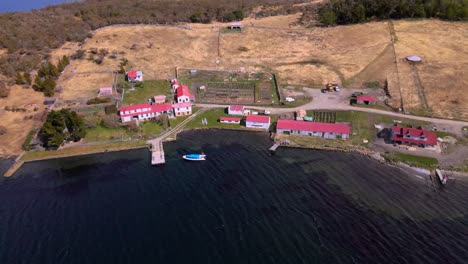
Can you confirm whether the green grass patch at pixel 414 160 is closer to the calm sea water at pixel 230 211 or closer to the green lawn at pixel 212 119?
the calm sea water at pixel 230 211

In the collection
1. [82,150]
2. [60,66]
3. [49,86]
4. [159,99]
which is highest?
[60,66]

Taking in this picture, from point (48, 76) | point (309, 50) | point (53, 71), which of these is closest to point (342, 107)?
point (309, 50)

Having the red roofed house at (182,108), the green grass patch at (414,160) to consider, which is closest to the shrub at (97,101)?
the red roofed house at (182,108)

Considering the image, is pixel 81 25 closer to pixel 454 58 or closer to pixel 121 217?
pixel 121 217

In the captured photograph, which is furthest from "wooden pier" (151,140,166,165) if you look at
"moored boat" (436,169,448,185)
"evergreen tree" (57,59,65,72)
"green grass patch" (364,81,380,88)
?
"green grass patch" (364,81,380,88)

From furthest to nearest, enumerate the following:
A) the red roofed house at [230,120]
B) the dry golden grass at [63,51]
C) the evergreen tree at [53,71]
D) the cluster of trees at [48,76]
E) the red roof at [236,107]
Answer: the dry golden grass at [63,51]
the evergreen tree at [53,71]
the cluster of trees at [48,76]
the red roof at [236,107]
the red roofed house at [230,120]

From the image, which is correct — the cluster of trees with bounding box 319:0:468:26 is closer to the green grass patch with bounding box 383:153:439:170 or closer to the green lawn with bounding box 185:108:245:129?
the green lawn with bounding box 185:108:245:129

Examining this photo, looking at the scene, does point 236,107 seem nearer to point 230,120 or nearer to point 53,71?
point 230,120

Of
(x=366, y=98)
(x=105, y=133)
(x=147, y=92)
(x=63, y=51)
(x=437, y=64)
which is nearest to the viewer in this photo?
(x=105, y=133)
